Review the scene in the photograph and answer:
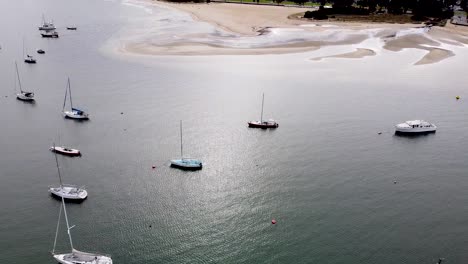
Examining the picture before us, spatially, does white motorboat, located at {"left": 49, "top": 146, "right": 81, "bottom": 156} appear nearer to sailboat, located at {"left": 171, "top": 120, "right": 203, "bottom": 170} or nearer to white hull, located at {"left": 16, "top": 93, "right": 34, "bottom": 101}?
sailboat, located at {"left": 171, "top": 120, "right": 203, "bottom": 170}

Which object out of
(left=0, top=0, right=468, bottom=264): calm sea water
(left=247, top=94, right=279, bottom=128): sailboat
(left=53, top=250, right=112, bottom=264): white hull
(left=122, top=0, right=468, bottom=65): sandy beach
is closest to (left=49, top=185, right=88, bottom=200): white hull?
(left=0, top=0, right=468, bottom=264): calm sea water

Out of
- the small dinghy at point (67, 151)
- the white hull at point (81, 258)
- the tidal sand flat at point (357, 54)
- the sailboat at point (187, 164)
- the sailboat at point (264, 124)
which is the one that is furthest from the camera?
the tidal sand flat at point (357, 54)

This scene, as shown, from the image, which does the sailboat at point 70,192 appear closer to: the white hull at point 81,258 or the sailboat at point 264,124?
the white hull at point 81,258

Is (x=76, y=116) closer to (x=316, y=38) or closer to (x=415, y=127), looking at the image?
(x=415, y=127)

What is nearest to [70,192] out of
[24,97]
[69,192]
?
[69,192]

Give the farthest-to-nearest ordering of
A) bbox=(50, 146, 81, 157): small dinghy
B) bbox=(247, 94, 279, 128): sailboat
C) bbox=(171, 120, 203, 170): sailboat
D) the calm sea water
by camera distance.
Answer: bbox=(247, 94, 279, 128): sailboat
bbox=(50, 146, 81, 157): small dinghy
bbox=(171, 120, 203, 170): sailboat
the calm sea water

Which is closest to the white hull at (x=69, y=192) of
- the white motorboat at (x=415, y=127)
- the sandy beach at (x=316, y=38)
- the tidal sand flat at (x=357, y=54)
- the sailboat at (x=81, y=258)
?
the sailboat at (x=81, y=258)
